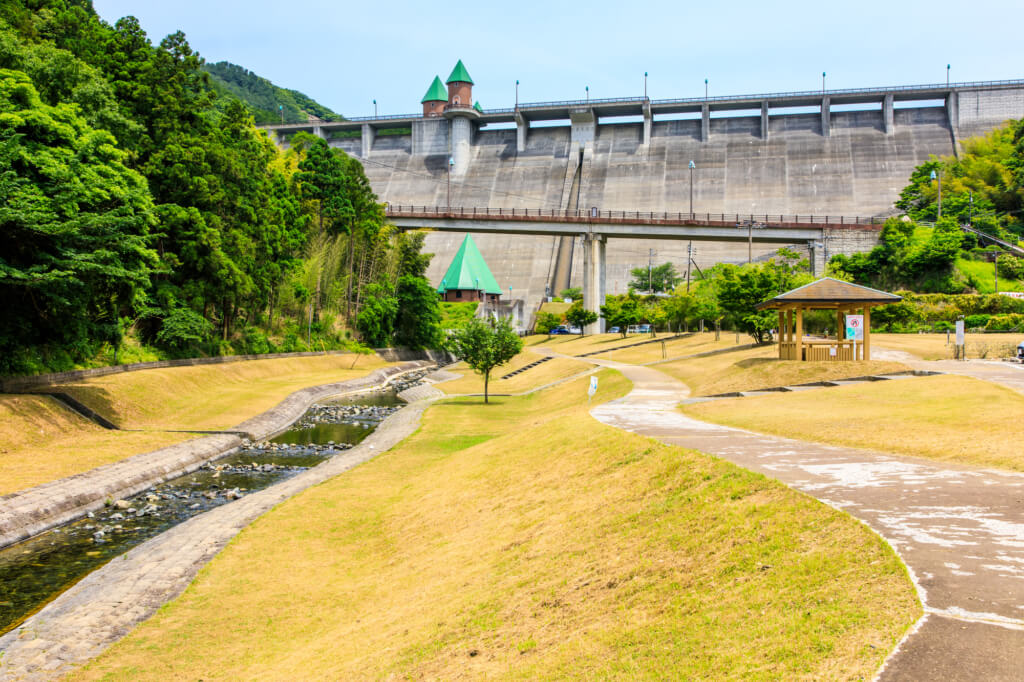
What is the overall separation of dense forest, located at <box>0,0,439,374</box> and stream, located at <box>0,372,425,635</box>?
837cm

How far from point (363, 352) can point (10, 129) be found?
A: 4144 cm

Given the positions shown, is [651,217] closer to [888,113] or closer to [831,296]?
[888,113]

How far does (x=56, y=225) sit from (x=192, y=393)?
1362cm

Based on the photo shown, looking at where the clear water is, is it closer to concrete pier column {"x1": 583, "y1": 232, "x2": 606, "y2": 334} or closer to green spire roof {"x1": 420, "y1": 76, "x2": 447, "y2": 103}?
concrete pier column {"x1": 583, "y1": 232, "x2": 606, "y2": 334}

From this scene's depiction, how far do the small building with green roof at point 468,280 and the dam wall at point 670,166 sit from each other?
6071mm

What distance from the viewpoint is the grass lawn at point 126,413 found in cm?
2203

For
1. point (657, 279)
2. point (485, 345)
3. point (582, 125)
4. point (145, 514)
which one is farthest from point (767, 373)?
point (582, 125)

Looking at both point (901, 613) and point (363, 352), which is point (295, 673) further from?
point (363, 352)

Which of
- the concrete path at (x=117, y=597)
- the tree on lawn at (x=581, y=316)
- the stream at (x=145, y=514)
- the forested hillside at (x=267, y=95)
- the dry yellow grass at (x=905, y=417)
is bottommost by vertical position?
the stream at (x=145, y=514)

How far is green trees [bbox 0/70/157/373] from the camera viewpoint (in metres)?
25.4

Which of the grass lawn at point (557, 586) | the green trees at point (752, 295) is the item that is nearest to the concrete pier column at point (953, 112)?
the green trees at point (752, 295)

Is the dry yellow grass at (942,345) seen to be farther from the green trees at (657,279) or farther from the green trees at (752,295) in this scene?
the green trees at (657,279)

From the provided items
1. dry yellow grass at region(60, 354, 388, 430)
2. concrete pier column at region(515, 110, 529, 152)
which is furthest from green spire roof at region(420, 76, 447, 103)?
dry yellow grass at region(60, 354, 388, 430)

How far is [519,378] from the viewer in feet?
178
